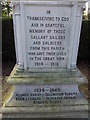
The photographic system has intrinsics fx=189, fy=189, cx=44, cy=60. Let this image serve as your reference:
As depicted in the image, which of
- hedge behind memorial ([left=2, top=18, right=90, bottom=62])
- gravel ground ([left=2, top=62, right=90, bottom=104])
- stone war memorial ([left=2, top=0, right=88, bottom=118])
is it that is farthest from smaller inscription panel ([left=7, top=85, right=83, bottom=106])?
hedge behind memorial ([left=2, top=18, right=90, bottom=62])

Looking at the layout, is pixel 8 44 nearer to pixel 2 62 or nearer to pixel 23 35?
pixel 2 62

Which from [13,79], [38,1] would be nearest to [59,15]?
[38,1]

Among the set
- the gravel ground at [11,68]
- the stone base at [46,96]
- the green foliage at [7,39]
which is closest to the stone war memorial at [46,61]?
the stone base at [46,96]

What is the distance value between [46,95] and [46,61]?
1.78 feet

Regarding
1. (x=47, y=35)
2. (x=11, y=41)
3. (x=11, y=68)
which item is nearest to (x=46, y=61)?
(x=47, y=35)

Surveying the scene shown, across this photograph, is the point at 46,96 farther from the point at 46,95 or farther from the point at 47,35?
the point at 47,35

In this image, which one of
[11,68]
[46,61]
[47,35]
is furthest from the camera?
[11,68]

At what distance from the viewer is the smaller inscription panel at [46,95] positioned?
115 inches

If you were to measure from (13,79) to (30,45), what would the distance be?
571mm

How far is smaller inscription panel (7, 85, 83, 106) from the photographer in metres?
2.93

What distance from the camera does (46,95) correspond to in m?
3.02

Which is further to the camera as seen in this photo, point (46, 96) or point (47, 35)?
point (46, 96)

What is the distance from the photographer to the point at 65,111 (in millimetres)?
2820

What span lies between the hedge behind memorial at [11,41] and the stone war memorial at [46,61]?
11.5 ft
